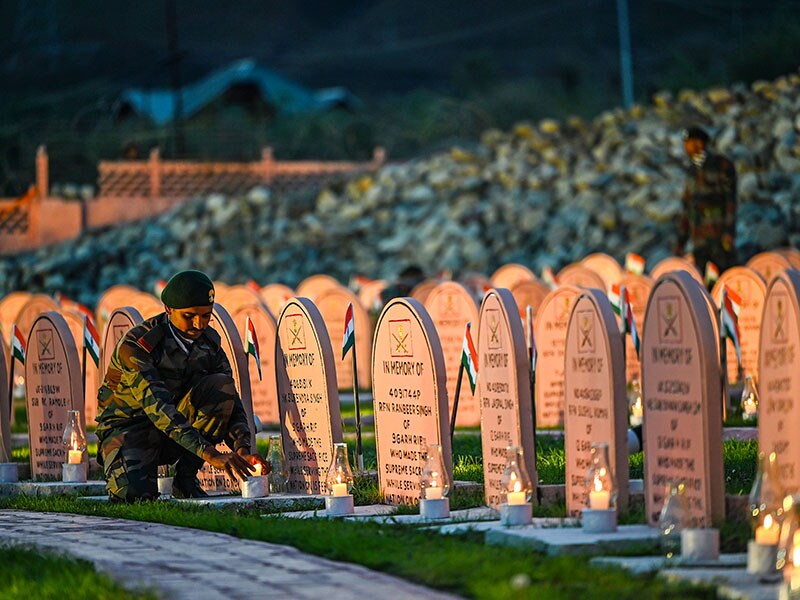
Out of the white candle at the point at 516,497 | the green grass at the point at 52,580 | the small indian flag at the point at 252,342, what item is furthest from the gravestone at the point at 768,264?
the green grass at the point at 52,580

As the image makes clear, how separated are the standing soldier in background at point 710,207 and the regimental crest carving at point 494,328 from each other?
10.4 m

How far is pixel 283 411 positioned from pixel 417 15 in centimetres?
8122

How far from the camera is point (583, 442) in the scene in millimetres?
9023

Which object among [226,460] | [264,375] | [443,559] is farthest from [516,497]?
[264,375]

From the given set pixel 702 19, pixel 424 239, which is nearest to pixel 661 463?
pixel 424 239

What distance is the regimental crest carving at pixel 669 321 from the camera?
8.29m

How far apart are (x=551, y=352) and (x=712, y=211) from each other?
5.88m

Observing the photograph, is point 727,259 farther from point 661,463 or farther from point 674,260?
point 661,463

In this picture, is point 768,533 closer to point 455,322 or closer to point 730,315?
point 730,315

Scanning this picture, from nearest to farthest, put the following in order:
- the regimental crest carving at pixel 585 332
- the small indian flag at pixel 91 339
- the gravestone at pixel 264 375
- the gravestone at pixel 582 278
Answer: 1. the regimental crest carving at pixel 585 332
2. the small indian flag at pixel 91 339
3. the gravestone at pixel 264 375
4. the gravestone at pixel 582 278

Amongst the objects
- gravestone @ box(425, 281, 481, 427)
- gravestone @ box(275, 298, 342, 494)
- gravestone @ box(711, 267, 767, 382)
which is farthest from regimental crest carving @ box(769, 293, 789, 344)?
gravestone @ box(711, 267, 767, 382)

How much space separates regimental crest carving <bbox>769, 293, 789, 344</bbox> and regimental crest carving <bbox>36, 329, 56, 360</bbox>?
599 centimetres

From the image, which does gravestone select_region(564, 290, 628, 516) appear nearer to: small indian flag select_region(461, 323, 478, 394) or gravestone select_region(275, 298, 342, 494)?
small indian flag select_region(461, 323, 478, 394)

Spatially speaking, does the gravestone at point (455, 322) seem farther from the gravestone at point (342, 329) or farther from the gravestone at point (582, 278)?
the gravestone at point (342, 329)
